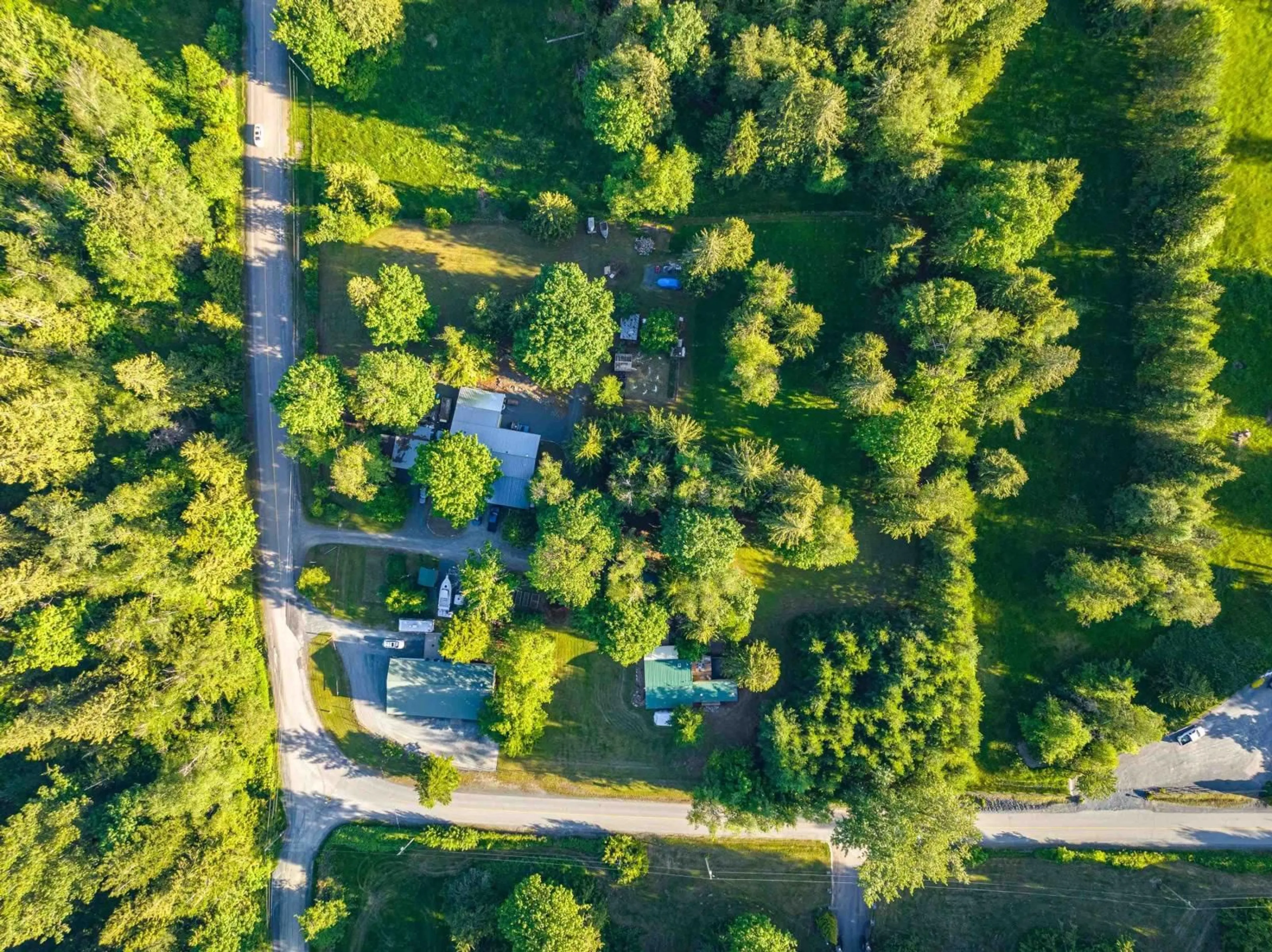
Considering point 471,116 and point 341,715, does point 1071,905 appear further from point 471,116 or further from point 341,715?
point 471,116

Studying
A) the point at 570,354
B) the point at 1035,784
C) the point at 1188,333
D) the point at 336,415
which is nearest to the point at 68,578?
the point at 336,415

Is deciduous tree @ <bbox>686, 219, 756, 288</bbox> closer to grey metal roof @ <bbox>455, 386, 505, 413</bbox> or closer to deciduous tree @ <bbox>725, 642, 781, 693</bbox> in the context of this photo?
grey metal roof @ <bbox>455, 386, 505, 413</bbox>

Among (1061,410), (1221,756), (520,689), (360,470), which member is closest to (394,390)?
(360,470)

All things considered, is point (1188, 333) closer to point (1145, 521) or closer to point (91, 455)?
point (1145, 521)

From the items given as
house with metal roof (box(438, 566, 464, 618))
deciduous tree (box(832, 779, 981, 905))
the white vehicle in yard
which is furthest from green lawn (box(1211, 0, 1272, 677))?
house with metal roof (box(438, 566, 464, 618))

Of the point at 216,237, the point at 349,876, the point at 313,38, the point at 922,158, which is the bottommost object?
the point at 349,876
